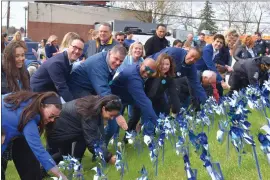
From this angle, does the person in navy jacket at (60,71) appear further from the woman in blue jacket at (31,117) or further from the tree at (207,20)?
the tree at (207,20)

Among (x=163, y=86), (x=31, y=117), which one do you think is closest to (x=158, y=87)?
(x=163, y=86)

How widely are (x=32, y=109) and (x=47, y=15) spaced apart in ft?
111

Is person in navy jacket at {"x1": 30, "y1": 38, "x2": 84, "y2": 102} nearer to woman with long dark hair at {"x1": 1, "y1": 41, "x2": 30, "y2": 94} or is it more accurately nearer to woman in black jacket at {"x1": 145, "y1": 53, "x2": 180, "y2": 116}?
woman with long dark hair at {"x1": 1, "y1": 41, "x2": 30, "y2": 94}

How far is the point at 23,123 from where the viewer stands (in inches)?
138

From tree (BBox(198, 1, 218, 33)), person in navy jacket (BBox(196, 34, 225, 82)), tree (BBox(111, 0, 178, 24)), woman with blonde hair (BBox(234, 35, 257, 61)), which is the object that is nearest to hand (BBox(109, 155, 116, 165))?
person in navy jacket (BBox(196, 34, 225, 82))

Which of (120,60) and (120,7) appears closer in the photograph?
(120,60)

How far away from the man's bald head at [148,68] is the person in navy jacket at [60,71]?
758 millimetres

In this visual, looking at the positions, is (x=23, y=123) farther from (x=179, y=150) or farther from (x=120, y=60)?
(x=120, y=60)

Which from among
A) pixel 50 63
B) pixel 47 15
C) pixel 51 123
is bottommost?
pixel 51 123

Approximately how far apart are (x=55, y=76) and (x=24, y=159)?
134 cm

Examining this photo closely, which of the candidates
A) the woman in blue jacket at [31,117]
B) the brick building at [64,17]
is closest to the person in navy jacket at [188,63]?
the woman in blue jacket at [31,117]

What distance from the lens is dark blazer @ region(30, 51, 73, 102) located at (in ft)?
16.7

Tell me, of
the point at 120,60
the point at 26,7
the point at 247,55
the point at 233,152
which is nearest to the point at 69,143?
the point at 120,60

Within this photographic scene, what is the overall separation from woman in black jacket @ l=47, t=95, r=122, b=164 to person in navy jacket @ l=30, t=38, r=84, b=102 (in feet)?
1.54
